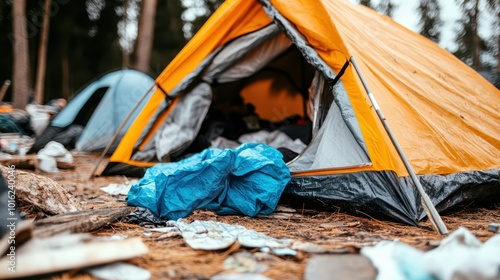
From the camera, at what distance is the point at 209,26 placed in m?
3.79

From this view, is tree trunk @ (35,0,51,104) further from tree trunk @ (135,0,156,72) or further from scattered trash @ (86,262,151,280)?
scattered trash @ (86,262,151,280)

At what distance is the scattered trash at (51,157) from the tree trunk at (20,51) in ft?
16.1

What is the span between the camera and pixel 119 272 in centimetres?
154

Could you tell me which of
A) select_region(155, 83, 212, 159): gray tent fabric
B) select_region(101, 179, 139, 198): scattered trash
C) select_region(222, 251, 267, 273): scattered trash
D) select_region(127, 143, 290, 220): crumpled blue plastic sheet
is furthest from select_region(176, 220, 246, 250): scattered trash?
select_region(155, 83, 212, 159): gray tent fabric

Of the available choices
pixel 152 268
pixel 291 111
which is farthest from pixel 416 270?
pixel 291 111

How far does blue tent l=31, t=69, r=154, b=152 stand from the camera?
6457 mm

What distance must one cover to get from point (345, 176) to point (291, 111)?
3.76 m

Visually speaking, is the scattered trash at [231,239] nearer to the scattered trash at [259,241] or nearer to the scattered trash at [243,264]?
the scattered trash at [259,241]

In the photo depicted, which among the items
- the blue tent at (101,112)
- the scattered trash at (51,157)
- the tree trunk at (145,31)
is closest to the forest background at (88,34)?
the tree trunk at (145,31)

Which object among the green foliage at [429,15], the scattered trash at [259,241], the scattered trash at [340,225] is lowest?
the scattered trash at [340,225]

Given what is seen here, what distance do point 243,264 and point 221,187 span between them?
3.83 ft

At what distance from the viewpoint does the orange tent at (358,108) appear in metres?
2.70

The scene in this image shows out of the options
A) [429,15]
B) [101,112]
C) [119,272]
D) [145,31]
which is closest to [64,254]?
[119,272]

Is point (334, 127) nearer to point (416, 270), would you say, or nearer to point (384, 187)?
point (384, 187)
